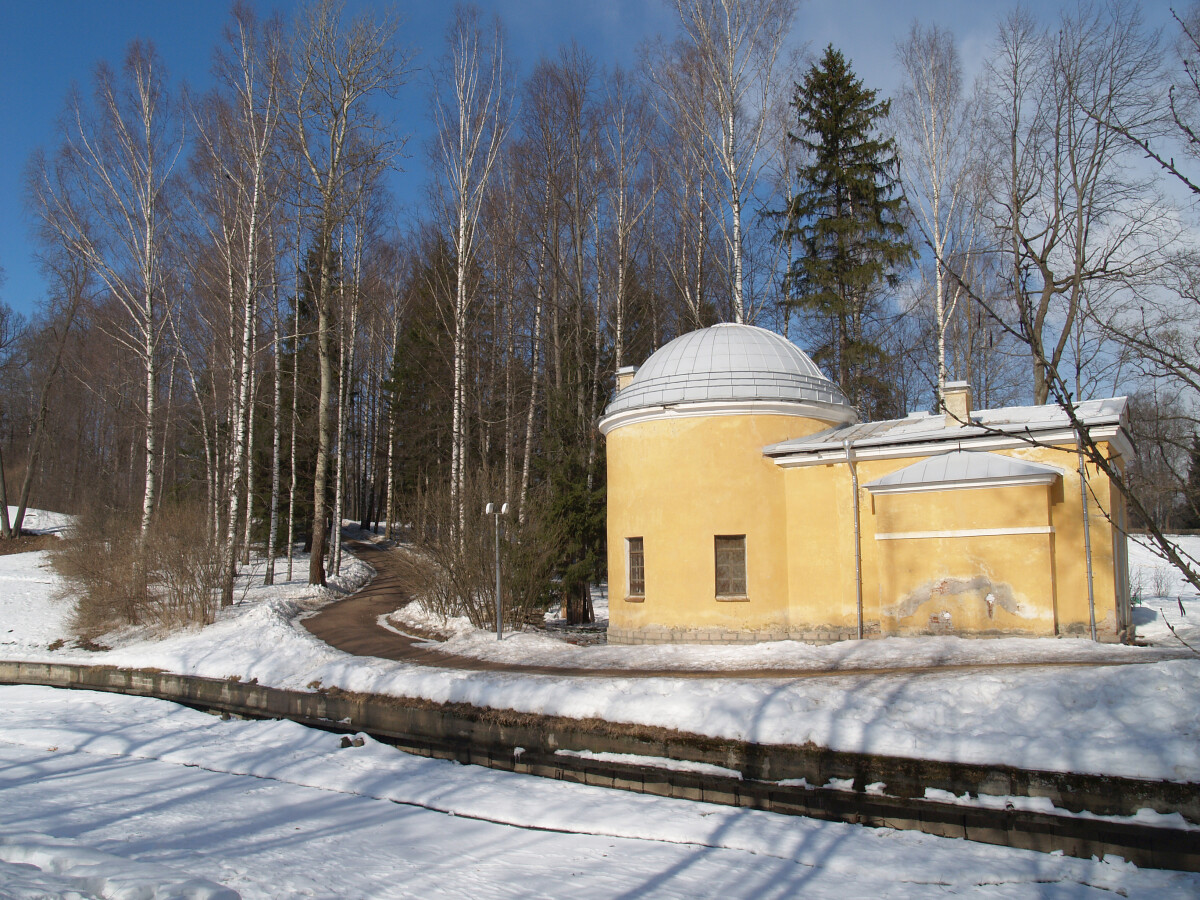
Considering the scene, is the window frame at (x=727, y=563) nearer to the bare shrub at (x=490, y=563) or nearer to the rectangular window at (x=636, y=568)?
the rectangular window at (x=636, y=568)

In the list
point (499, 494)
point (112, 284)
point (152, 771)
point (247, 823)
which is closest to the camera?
point (247, 823)

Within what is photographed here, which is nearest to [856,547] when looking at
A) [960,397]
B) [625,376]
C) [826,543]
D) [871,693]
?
[826,543]

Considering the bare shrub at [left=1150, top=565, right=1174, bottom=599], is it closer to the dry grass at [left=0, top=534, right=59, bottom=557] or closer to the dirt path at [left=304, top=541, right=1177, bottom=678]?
the dirt path at [left=304, top=541, right=1177, bottom=678]

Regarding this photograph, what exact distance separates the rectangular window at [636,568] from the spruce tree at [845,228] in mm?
11717

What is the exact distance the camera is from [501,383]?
99.0ft

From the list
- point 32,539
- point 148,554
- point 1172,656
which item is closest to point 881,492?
point 1172,656

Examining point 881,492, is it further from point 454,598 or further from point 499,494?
point 454,598

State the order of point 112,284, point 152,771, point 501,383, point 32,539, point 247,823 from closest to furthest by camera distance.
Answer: point 247,823
point 152,771
point 112,284
point 501,383
point 32,539

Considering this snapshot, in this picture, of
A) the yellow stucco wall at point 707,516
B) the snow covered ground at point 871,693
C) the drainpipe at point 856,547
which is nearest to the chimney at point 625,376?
the yellow stucco wall at point 707,516

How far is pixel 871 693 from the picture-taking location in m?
9.70

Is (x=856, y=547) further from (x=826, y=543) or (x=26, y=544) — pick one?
(x=26, y=544)

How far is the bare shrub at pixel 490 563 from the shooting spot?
18.6 meters

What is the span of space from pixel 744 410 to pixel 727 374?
2.70 ft

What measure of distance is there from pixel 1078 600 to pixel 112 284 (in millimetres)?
23784
